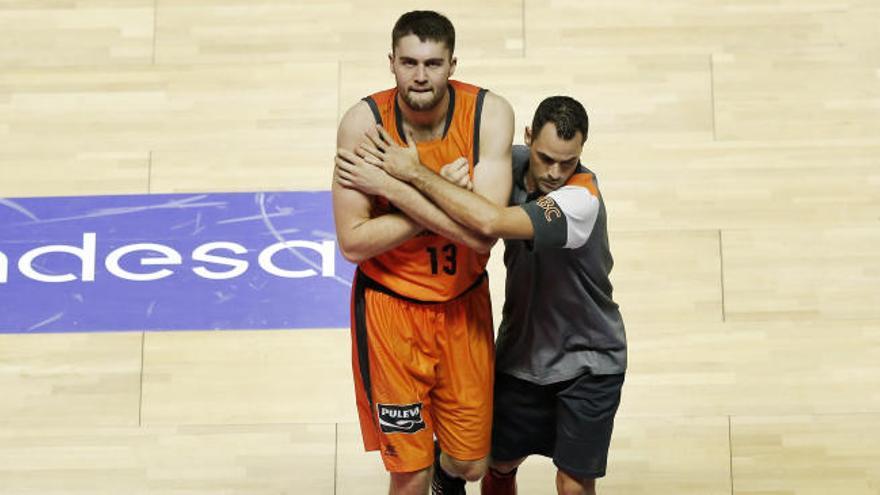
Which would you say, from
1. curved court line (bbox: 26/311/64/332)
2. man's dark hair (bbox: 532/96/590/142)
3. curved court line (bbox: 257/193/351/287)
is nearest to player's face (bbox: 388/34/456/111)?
man's dark hair (bbox: 532/96/590/142)

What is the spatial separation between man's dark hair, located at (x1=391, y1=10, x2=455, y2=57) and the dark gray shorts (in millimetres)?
886

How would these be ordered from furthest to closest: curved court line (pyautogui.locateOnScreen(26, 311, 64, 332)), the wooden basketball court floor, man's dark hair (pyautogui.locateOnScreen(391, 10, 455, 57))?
curved court line (pyautogui.locateOnScreen(26, 311, 64, 332)), the wooden basketball court floor, man's dark hair (pyautogui.locateOnScreen(391, 10, 455, 57))

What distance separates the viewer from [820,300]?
3.80 m

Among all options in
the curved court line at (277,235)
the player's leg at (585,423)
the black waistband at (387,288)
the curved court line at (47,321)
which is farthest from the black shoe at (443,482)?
the curved court line at (47,321)

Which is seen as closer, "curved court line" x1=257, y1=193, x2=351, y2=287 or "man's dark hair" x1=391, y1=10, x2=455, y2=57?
"man's dark hair" x1=391, y1=10, x2=455, y2=57

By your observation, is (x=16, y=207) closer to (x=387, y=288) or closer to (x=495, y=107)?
(x=387, y=288)

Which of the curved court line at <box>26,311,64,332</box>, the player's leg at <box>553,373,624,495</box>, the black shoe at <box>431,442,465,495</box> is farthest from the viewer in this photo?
the curved court line at <box>26,311,64,332</box>

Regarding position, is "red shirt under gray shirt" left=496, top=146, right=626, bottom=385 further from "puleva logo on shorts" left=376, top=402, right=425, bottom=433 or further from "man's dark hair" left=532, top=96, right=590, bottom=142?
"puleva logo on shorts" left=376, top=402, right=425, bottom=433

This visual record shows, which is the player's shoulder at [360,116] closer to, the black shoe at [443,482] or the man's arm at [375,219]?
the man's arm at [375,219]

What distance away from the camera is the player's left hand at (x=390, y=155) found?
2.48 metres

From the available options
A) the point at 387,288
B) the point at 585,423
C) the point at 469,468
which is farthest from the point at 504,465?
the point at 387,288

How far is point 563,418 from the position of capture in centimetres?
280

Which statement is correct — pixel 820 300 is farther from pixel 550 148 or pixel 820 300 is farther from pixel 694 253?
pixel 550 148

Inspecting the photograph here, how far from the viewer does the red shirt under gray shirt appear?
271 cm
